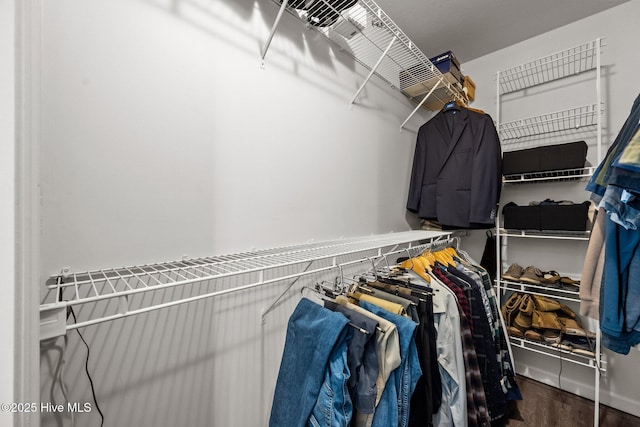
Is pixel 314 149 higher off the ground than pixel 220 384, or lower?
higher

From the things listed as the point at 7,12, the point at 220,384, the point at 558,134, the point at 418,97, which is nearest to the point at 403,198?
the point at 418,97

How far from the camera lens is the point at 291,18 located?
3.84 feet

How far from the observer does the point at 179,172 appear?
Answer: 0.85 m

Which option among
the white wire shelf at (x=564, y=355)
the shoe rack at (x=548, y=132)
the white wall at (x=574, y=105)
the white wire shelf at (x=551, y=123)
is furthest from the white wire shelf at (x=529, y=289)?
the white wire shelf at (x=551, y=123)

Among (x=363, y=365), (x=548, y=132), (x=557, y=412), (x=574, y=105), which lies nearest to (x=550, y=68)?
(x=574, y=105)

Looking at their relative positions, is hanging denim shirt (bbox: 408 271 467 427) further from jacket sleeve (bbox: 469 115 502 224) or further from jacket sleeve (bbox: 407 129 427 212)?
jacket sleeve (bbox: 407 129 427 212)

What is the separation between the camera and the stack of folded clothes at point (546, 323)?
1.47m

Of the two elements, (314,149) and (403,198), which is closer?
(314,149)

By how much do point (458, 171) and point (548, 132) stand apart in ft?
2.56

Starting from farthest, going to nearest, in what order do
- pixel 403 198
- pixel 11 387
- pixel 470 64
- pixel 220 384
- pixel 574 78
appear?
1. pixel 470 64
2. pixel 403 198
3. pixel 574 78
4. pixel 220 384
5. pixel 11 387

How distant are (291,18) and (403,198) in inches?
52.4

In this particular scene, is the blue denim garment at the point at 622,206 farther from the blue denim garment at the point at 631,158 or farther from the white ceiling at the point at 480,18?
the white ceiling at the point at 480,18

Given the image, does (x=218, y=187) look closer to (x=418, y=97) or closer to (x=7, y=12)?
(x=7, y=12)

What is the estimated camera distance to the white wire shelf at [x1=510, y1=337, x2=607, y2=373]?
1.40 meters
